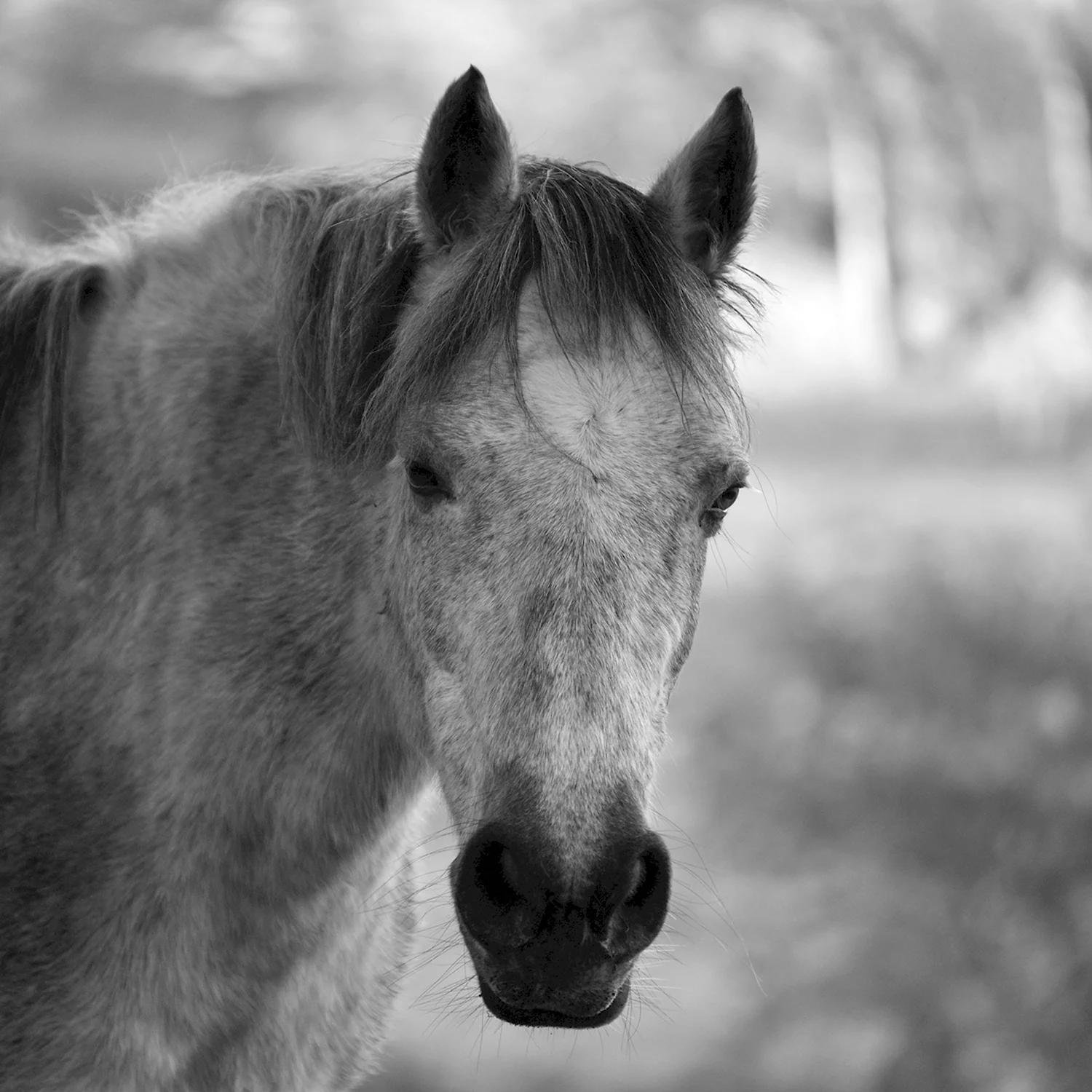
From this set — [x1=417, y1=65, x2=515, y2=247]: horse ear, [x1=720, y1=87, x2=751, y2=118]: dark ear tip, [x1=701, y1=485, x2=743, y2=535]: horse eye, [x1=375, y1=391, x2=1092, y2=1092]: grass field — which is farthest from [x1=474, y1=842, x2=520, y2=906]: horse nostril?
[x1=375, y1=391, x2=1092, y2=1092]: grass field

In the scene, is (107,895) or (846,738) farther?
(846,738)

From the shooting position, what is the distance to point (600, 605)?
4.59ft

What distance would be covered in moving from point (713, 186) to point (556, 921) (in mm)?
1147

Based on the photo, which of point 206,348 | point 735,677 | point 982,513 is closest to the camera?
point 206,348

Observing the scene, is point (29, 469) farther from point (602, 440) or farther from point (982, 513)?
point (982, 513)

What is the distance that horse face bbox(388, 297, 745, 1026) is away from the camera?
1.31 metres

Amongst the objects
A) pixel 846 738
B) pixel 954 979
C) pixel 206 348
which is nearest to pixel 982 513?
pixel 846 738

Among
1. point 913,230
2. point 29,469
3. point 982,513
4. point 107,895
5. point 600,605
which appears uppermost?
point 600,605

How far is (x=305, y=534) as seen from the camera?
1812 millimetres

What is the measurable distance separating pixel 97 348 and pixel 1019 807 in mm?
8956

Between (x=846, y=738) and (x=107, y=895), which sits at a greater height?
(x=107, y=895)

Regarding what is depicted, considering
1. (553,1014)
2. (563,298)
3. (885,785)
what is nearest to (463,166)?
(563,298)

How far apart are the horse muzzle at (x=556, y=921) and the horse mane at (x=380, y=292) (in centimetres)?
65

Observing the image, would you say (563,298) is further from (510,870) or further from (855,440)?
(855,440)
